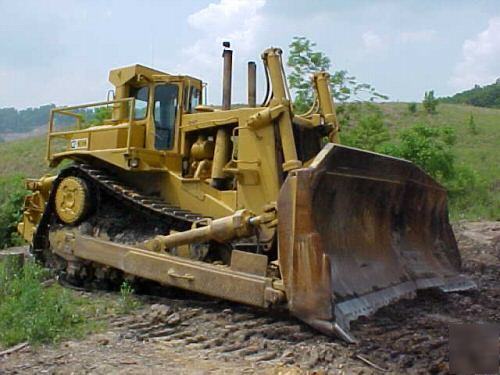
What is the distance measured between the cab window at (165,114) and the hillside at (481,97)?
5140cm

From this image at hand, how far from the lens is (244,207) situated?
7.37 metres

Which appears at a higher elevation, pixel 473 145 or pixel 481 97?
Answer: pixel 481 97

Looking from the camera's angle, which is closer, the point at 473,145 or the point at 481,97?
the point at 473,145

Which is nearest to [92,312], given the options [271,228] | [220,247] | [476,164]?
[220,247]

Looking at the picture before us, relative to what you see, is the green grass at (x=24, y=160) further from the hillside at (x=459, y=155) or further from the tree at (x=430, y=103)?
the tree at (x=430, y=103)

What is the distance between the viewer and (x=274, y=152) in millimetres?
7227

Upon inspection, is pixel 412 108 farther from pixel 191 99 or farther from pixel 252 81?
pixel 191 99

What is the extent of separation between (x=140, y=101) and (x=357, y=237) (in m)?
3.50

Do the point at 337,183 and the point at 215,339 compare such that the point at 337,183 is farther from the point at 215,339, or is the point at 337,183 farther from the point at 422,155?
the point at 422,155

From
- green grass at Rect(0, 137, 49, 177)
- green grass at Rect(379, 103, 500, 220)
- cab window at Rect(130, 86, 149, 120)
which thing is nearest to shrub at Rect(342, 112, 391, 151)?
green grass at Rect(379, 103, 500, 220)

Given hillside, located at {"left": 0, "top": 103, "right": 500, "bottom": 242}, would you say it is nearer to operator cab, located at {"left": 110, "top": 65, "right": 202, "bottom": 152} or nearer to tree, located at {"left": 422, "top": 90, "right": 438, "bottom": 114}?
tree, located at {"left": 422, "top": 90, "right": 438, "bottom": 114}

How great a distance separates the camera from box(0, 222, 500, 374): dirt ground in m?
4.86

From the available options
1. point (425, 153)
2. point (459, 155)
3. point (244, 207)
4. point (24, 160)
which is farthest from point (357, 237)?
point (24, 160)

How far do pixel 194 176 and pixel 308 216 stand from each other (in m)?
2.73
